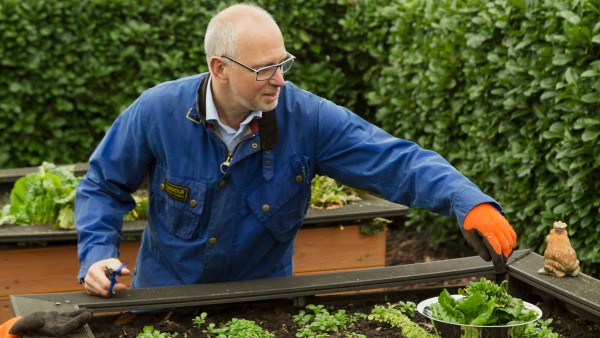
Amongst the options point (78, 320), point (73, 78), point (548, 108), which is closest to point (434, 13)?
point (548, 108)

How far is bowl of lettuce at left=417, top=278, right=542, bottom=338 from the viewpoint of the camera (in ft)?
9.23

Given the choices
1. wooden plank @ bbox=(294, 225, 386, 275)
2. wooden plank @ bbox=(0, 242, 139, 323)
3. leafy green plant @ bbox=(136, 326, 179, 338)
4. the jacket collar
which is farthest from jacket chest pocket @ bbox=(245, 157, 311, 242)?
wooden plank @ bbox=(0, 242, 139, 323)

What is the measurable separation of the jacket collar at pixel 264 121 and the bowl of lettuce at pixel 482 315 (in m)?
0.91

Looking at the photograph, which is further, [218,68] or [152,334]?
[218,68]

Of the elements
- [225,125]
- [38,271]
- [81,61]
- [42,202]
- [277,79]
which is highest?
[277,79]

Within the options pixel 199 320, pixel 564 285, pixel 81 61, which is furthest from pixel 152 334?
pixel 81 61

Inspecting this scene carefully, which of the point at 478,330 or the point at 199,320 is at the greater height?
the point at 478,330

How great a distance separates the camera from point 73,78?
7.09 metres

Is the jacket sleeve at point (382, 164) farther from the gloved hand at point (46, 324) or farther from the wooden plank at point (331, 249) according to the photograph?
the wooden plank at point (331, 249)

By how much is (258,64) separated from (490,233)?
3.26 ft

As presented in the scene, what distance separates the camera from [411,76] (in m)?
6.91

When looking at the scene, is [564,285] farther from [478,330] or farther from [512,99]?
[512,99]

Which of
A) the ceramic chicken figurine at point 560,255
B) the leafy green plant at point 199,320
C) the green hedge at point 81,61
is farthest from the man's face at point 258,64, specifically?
the green hedge at point 81,61

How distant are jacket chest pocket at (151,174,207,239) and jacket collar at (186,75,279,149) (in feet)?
0.79
